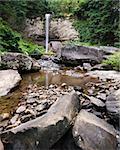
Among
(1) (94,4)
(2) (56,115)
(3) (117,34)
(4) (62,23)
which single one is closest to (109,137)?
(2) (56,115)

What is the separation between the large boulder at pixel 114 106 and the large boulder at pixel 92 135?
15.1 inches

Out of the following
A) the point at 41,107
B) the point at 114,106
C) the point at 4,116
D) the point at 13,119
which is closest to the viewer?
the point at 114,106

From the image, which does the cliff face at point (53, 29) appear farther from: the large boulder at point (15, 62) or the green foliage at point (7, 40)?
the large boulder at point (15, 62)

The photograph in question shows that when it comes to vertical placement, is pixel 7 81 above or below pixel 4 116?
above

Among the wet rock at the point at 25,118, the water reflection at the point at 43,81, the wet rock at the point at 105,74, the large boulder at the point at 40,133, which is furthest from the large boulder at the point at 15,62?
the large boulder at the point at 40,133

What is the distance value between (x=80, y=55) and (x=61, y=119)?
5498 millimetres

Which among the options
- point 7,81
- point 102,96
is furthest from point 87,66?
point 102,96

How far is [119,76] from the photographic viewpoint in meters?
6.85

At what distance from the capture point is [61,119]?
344 cm

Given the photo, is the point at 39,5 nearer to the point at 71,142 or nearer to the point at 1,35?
the point at 1,35

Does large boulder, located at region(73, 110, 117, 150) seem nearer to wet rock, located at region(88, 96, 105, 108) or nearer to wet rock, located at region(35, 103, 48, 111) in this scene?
wet rock, located at region(88, 96, 105, 108)

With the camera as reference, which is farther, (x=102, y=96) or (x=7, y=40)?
(x=7, y=40)

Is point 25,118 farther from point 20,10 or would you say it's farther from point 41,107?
point 20,10

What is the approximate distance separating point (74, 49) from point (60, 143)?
5653 mm
